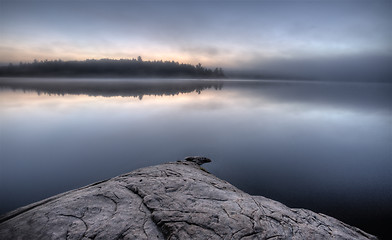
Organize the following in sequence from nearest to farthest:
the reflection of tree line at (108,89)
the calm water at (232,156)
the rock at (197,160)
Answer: the calm water at (232,156) < the rock at (197,160) < the reflection of tree line at (108,89)

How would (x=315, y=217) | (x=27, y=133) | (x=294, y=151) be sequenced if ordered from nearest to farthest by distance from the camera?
(x=315, y=217), (x=294, y=151), (x=27, y=133)

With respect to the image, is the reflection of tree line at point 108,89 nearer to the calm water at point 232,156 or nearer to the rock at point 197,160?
the calm water at point 232,156

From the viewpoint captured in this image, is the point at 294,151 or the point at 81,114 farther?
the point at 81,114

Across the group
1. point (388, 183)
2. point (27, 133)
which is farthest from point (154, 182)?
point (27, 133)

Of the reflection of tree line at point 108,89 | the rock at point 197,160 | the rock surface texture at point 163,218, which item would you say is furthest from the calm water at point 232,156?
the reflection of tree line at point 108,89

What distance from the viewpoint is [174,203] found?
4012 millimetres

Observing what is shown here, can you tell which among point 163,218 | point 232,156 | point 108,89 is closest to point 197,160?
point 232,156

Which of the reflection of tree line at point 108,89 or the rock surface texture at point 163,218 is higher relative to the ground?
the reflection of tree line at point 108,89

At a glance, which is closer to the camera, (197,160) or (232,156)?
(197,160)

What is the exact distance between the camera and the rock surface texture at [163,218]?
3.15 meters

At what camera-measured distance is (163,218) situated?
138 inches

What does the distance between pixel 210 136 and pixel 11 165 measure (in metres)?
11.7

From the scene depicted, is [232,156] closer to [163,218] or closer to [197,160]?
[197,160]

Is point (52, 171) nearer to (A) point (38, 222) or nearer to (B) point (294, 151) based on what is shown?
(A) point (38, 222)
